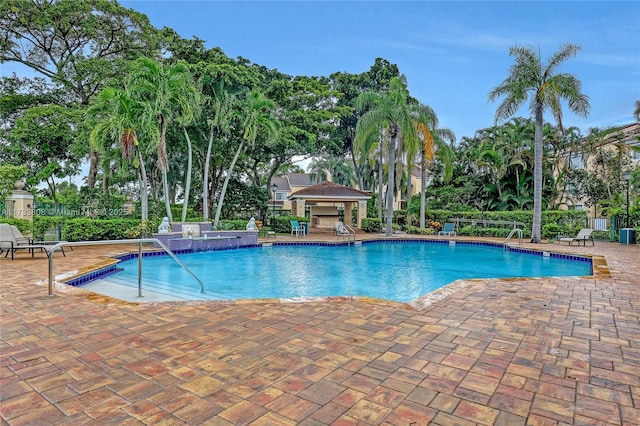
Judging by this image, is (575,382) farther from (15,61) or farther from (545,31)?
(15,61)

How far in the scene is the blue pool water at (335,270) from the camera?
7.57 m

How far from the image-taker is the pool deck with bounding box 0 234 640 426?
222cm

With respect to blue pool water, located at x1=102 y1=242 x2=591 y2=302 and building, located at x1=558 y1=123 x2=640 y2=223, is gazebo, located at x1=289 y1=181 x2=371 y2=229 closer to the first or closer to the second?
blue pool water, located at x1=102 y1=242 x2=591 y2=302

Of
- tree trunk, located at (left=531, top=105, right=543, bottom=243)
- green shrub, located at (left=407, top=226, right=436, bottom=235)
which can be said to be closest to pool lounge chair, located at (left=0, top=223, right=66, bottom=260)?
green shrub, located at (left=407, top=226, right=436, bottom=235)

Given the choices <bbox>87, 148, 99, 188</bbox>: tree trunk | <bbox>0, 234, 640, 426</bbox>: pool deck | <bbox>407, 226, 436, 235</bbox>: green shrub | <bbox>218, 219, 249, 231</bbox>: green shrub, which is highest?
→ <bbox>87, 148, 99, 188</bbox>: tree trunk

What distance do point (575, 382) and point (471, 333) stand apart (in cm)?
111

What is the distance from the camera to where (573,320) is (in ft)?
13.7

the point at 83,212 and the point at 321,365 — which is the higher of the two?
the point at 83,212

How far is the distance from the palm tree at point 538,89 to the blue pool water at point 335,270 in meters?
5.48

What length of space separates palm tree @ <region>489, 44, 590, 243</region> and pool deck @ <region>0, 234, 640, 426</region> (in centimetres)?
1192

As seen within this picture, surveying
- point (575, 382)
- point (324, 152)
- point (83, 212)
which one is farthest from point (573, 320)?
point (324, 152)

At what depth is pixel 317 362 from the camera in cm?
293

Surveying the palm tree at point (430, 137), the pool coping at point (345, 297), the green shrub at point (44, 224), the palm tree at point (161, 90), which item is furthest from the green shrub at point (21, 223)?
the palm tree at point (430, 137)

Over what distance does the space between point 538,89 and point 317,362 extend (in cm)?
1607
